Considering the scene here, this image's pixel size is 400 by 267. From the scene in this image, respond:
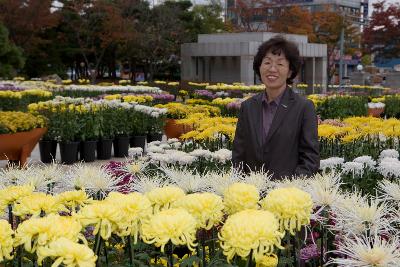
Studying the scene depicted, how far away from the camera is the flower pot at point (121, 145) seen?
10969mm

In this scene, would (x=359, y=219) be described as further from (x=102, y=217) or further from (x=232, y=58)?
(x=232, y=58)

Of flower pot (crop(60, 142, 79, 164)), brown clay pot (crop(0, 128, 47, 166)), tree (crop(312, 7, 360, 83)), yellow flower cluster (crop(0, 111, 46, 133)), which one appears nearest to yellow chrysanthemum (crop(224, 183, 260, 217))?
brown clay pot (crop(0, 128, 47, 166))

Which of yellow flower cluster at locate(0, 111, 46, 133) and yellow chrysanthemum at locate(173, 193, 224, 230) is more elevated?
yellow chrysanthemum at locate(173, 193, 224, 230)

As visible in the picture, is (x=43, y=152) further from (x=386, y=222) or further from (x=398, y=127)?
(x=386, y=222)

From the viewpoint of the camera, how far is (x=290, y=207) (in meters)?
1.60

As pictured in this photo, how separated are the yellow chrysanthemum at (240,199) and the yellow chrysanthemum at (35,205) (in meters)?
0.52

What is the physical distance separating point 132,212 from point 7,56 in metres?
27.0

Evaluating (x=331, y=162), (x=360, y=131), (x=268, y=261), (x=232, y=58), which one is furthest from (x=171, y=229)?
(x=232, y=58)

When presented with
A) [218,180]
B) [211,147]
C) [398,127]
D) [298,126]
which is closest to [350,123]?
[398,127]

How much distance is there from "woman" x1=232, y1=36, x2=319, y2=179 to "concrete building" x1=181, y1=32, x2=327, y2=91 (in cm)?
2605

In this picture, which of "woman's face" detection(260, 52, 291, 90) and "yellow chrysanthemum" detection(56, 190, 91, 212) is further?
"woman's face" detection(260, 52, 291, 90)

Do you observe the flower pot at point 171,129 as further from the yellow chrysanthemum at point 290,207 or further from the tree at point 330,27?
the tree at point 330,27

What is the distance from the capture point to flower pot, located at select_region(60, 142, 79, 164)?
9.91m

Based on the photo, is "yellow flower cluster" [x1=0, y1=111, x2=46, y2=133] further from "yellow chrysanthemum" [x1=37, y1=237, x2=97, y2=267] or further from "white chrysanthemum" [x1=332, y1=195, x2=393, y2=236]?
"yellow chrysanthemum" [x1=37, y1=237, x2=97, y2=267]
